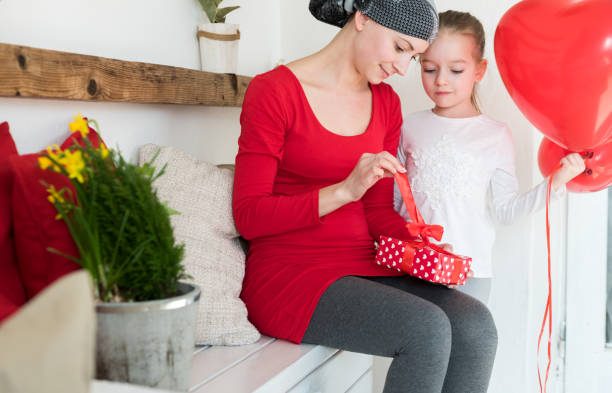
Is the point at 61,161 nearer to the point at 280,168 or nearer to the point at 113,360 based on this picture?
the point at 113,360

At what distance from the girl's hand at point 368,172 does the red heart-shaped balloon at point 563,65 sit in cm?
40

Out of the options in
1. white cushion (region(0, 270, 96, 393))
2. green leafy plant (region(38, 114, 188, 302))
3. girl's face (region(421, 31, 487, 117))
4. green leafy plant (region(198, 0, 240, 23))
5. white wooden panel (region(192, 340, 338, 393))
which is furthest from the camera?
green leafy plant (region(198, 0, 240, 23))

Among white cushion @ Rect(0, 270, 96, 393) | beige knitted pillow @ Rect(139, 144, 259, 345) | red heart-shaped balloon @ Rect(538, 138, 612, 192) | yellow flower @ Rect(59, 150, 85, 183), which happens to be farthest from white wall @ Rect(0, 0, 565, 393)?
white cushion @ Rect(0, 270, 96, 393)

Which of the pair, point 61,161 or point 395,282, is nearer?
point 61,161

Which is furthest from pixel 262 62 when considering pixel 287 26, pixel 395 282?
pixel 395 282

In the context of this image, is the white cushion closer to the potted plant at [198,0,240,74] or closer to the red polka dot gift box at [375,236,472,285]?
the red polka dot gift box at [375,236,472,285]

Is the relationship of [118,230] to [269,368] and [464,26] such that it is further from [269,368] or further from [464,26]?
[464,26]

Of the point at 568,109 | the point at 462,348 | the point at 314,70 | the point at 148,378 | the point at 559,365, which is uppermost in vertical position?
the point at 314,70

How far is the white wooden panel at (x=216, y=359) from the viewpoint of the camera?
116cm

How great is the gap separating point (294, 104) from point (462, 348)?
2.30ft

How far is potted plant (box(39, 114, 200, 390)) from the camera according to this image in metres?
0.86

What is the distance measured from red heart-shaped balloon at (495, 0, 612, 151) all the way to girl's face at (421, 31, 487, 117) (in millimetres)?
160

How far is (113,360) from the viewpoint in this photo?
86 cm

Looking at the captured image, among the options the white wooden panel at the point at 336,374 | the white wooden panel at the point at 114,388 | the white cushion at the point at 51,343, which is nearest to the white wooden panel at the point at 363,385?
the white wooden panel at the point at 336,374
